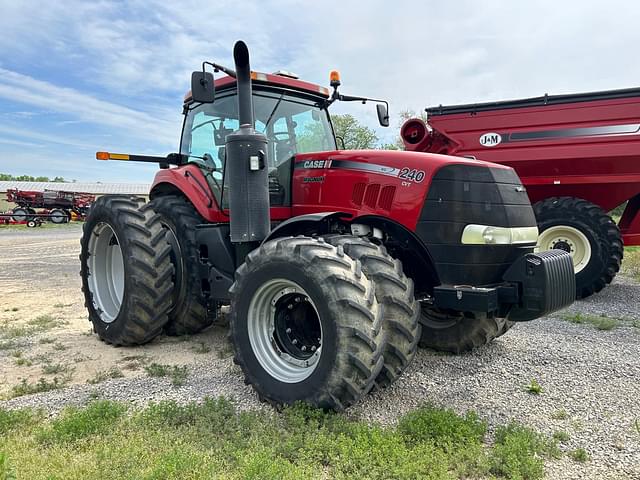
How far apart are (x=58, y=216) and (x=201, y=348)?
30.5 m

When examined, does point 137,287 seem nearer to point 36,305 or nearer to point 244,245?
point 244,245

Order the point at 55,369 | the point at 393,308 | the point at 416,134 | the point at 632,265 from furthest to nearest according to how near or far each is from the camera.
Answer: the point at 632,265 → the point at 416,134 → the point at 55,369 → the point at 393,308

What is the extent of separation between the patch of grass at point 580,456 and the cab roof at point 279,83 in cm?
385

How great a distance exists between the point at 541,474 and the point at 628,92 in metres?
6.69

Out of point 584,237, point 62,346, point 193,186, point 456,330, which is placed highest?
point 193,186

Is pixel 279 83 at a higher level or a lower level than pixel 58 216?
higher

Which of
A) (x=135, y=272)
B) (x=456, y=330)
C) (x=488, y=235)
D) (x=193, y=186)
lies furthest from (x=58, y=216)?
(x=488, y=235)

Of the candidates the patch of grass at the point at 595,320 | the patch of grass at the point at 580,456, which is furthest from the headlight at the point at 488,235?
the patch of grass at the point at 595,320

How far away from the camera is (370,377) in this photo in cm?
310

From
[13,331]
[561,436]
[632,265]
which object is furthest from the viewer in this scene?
[632,265]

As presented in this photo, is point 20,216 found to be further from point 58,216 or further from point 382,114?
point 382,114

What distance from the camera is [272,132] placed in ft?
15.5

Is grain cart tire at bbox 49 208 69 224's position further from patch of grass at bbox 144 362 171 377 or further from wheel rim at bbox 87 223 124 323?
patch of grass at bbox 144 362 171 377

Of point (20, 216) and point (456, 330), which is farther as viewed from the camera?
point (20, 216)
